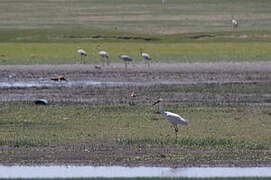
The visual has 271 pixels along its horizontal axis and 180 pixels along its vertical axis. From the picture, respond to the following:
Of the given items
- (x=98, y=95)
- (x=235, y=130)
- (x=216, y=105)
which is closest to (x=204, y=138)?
(x=235, y=130)

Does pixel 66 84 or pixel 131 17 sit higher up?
pixel 131 17

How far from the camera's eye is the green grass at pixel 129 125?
18.9m

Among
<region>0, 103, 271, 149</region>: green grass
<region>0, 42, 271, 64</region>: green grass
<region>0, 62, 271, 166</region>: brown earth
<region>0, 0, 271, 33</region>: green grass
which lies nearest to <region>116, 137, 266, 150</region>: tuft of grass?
<region>0, 103, 271, 149</region>: green grass

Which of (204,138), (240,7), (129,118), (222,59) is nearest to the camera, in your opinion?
(204,138)

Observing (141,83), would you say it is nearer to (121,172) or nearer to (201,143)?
(201,143)

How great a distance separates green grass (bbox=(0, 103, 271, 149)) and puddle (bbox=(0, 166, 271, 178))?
6.95 ft

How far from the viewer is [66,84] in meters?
29.7

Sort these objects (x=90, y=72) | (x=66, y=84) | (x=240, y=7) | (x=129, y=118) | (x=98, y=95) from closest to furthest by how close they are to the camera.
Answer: (x=129, y=118), (x=98, y=95), (x=66, y=84), (x=90, y=72), (x=240, y=7)

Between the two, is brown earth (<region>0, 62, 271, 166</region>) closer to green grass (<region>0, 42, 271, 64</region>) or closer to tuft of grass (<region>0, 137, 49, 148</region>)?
tuft of grass (<region>0, 137, 49, 148</region>)

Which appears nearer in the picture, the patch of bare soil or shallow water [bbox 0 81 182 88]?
the patch of bare soil

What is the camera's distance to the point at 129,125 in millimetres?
20984

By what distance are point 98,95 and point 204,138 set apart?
7895mm

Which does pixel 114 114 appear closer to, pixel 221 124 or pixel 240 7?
pixel 221 124

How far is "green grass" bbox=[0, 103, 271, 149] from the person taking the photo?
18875 millimetres
